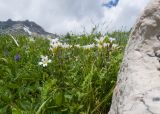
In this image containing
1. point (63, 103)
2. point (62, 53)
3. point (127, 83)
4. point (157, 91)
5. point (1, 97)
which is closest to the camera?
point (157, 91)

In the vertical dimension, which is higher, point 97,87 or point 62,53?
point 62,53

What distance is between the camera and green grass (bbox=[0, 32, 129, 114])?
3877 millimetres

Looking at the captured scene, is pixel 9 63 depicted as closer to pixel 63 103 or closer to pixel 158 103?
pixel 63 103

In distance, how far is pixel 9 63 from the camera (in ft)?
17.6

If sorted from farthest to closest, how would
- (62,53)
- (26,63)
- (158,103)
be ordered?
(26,63)
(62,53)
(158,103)

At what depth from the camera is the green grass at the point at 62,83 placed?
388cm

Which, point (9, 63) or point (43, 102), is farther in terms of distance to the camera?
point (9, 63)

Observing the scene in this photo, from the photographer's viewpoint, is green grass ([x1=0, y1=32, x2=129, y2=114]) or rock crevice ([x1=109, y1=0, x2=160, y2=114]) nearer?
rock crevice ([x1=109, y1=0, x2=160, y2=114])

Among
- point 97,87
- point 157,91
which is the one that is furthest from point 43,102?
point 157,91

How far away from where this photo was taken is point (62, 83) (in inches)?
172

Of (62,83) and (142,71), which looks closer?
(142,71)

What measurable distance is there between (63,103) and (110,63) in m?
0.71

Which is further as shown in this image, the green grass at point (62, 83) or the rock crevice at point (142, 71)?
the green grass at point (62, 83)

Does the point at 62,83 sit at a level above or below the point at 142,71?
below
